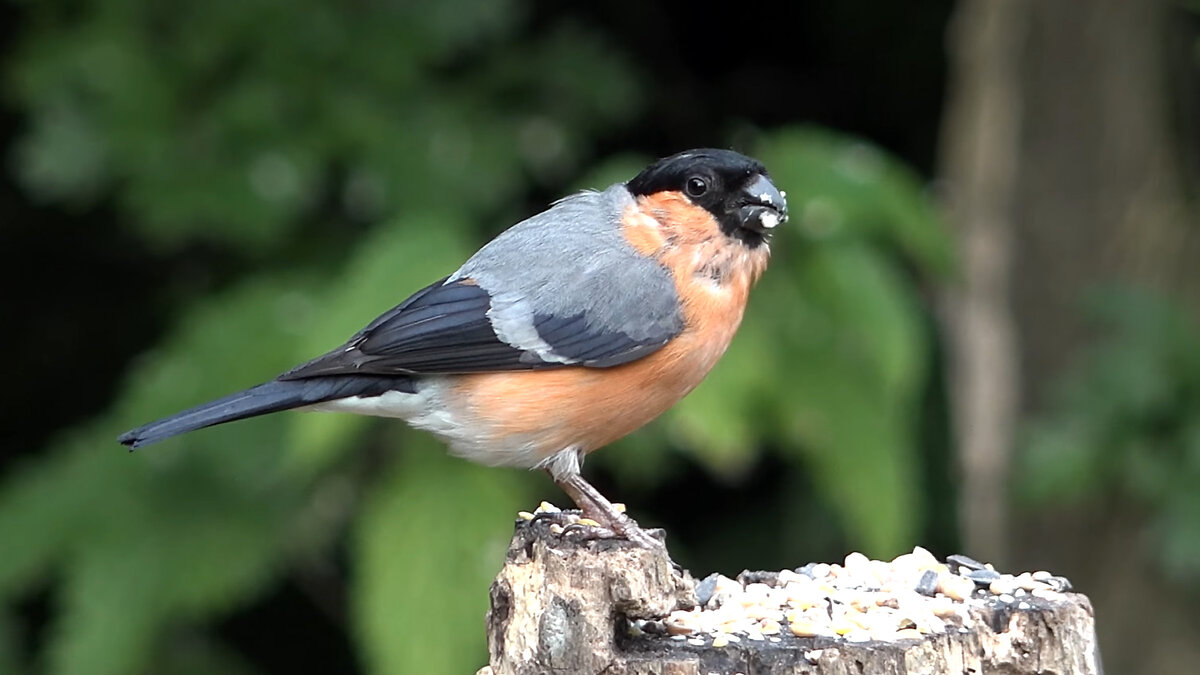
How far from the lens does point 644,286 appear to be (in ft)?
14.2

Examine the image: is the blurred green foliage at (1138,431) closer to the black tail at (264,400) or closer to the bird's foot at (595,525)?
the bird's foot at (595,525)

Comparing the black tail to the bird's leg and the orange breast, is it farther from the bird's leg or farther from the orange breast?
the bird's leg

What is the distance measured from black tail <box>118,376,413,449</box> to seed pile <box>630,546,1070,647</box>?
1076 mm

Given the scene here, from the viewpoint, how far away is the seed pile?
3.29 metres

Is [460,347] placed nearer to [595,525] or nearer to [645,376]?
[645,376]

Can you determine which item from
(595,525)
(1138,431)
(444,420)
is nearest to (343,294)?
(444,420)

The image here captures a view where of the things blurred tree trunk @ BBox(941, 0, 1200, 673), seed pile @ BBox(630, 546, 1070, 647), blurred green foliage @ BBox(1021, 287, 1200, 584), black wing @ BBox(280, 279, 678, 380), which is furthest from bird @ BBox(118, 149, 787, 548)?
blurred tree trunk @ BBox(941, 0, 1200, 673)

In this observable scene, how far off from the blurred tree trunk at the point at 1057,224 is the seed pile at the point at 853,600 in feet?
9.83

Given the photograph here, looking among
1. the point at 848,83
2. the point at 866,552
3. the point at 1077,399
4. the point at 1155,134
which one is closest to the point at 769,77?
the point at 848,83

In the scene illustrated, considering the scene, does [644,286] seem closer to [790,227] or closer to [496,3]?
[790,227]

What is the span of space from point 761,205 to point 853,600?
124 cm

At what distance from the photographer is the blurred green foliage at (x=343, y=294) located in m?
4.84

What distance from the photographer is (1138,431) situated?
19.2 ft

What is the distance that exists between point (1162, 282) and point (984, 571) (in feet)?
11.2
